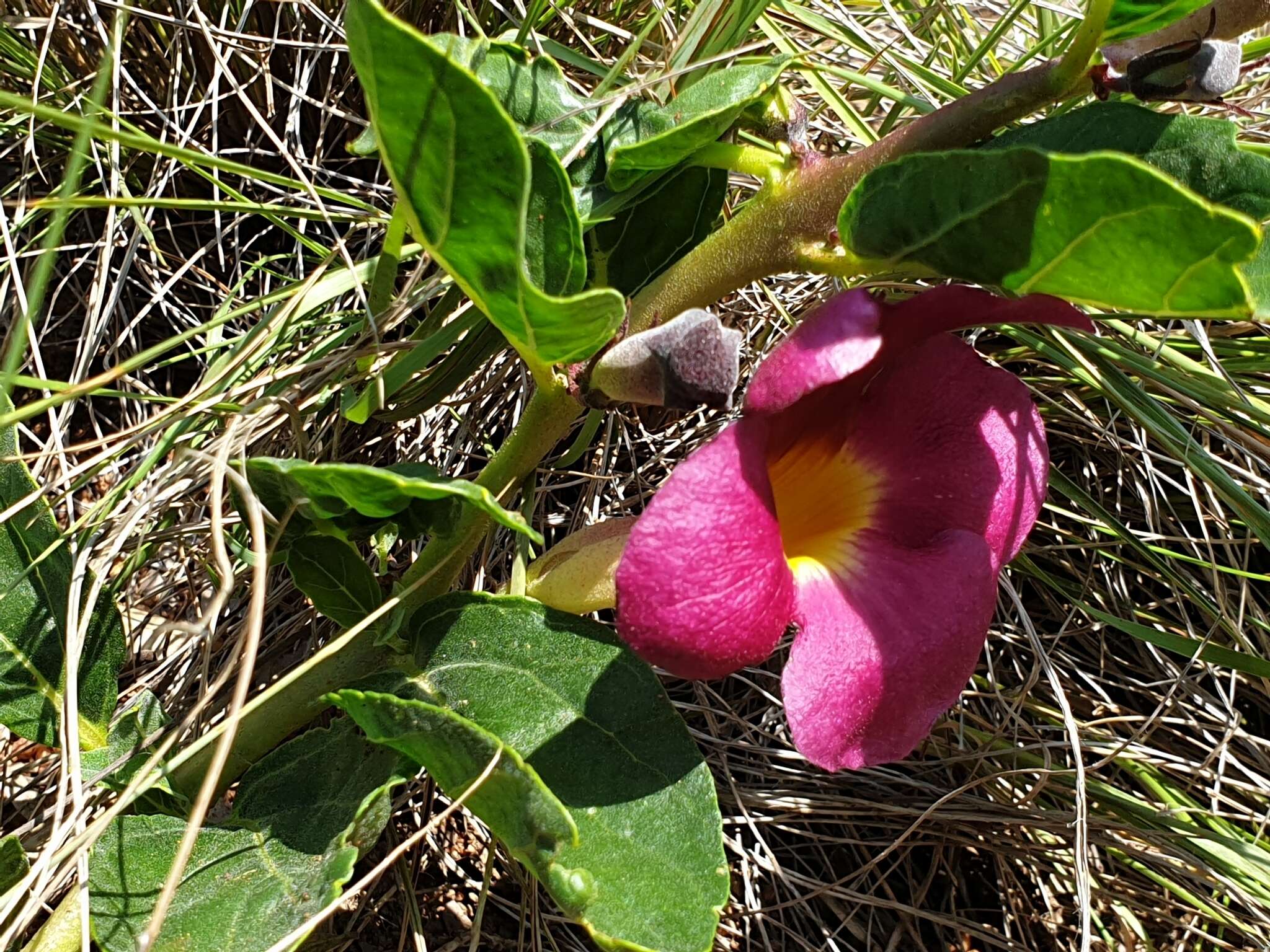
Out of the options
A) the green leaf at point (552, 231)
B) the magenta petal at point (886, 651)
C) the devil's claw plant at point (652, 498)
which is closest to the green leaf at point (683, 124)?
the devil's claw plant at point (652, 498)

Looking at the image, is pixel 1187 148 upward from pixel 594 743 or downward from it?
upward

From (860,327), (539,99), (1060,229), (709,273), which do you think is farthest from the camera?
(539,99)

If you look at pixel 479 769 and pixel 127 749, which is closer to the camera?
pixel 479 769

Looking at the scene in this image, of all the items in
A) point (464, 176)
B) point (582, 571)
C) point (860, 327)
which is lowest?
point (582, 571)

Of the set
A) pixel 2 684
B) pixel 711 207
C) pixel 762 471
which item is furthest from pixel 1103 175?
pixel 2 684

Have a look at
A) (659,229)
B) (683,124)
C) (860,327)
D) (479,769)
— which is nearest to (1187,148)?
(860,327)

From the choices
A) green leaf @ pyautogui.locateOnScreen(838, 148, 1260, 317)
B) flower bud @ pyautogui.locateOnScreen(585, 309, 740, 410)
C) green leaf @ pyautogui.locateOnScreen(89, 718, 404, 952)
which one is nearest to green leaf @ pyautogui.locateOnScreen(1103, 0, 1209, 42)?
green leaf @ pyautogui.locateOnScreen(838, 148, 1260, 317)

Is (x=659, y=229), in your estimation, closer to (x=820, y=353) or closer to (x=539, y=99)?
(x=539, y=99)
